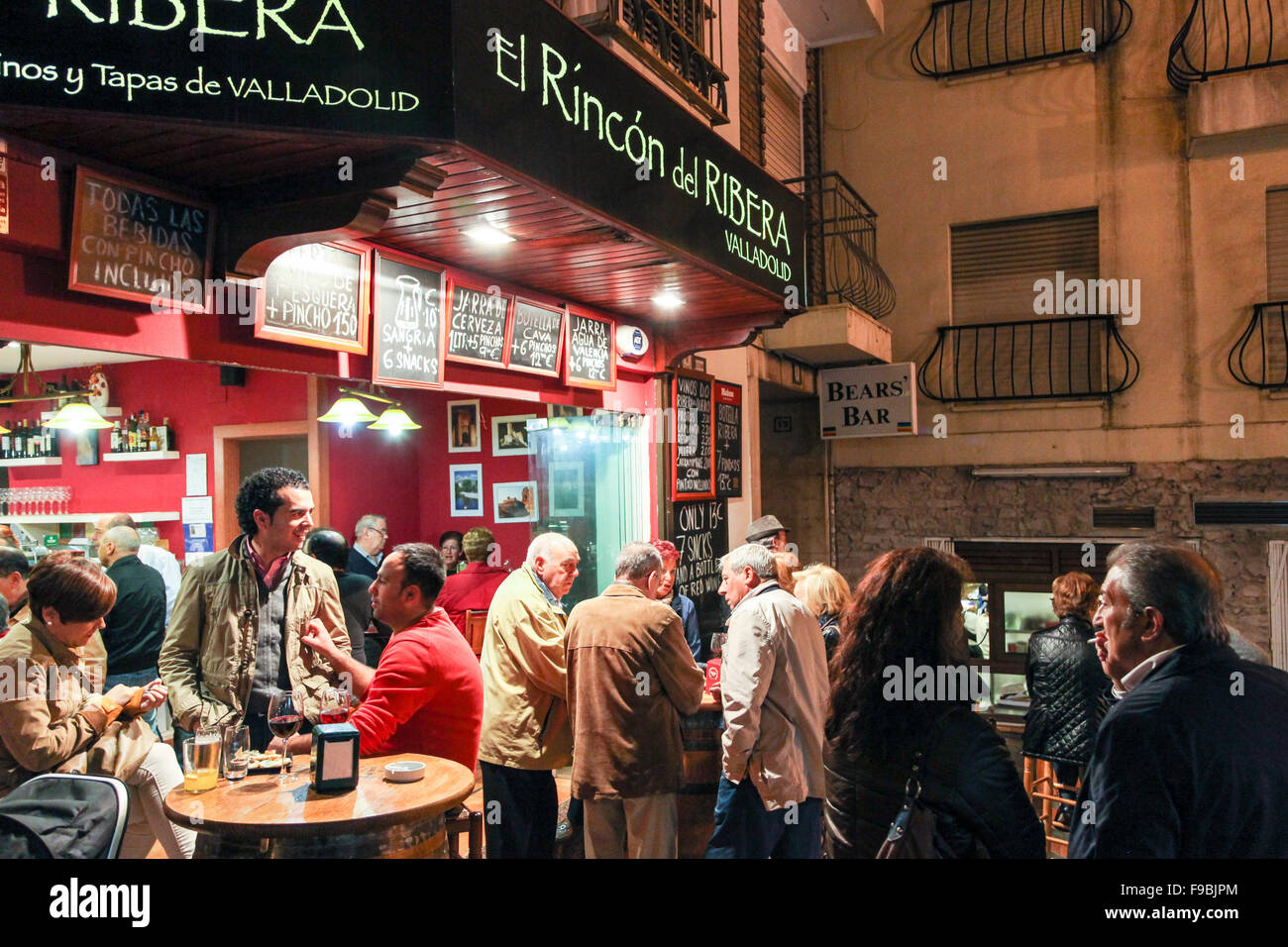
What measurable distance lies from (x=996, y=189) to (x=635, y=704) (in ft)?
25.0

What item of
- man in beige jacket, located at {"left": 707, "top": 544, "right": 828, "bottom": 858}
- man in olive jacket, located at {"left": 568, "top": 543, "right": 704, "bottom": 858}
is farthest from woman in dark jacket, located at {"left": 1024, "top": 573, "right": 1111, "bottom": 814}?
man in olive jacket, located at {"left": 568, "top": 543, "right": 704, "bottom": 858}

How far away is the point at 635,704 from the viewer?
3.60m

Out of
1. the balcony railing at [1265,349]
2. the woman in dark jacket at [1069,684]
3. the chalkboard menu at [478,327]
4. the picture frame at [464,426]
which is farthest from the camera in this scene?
the picture frame at [464,426]

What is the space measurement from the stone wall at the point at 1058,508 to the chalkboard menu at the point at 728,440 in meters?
2.97

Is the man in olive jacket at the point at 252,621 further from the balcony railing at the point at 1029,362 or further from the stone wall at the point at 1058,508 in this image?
the balcony railing at the point at 1029,362

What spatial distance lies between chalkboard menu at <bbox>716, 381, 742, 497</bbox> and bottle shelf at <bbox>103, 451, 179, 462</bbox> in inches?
200

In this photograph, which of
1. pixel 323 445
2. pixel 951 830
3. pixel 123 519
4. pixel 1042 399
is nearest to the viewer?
pixel 951 830

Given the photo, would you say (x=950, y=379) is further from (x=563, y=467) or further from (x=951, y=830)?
(x=951, y=830)

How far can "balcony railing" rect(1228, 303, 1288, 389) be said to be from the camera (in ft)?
25.8

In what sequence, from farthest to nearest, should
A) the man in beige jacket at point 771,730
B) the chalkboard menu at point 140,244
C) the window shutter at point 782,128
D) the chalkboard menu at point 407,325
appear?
the window shutter at point 782,128 < the chalkboard menu at point 407,325 < the man in beige jacket at point 771,730 < the chalkboard menu at point 140,244

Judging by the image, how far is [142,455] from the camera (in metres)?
8.15

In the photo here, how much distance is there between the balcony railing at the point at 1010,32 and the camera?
8.61 meters

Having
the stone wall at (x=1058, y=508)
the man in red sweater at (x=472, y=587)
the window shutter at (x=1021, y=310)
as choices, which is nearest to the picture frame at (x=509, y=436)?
the man in red sweater at (x=472, y=587)
